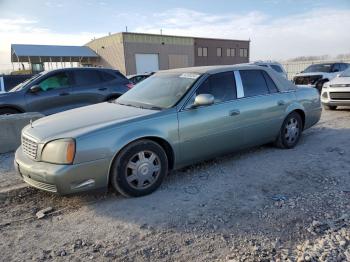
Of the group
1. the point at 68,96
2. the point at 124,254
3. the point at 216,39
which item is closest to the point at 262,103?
the point at 124,254

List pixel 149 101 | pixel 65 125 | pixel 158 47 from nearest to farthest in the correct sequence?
pixel 65 125 < pixel 149 101 < pixel 158 47

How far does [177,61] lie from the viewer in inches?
1799

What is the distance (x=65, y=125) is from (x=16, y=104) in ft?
14.5

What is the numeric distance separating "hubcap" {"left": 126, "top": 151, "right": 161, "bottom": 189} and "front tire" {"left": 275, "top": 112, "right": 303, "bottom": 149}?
2.72 m

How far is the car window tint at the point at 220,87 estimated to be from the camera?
4.70 meters

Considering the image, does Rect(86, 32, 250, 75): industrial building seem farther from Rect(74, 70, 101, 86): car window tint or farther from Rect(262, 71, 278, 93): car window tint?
Rect(262, 71, 278, 93): car window tint

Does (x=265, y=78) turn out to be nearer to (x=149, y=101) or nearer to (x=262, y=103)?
(x=262, y=103)

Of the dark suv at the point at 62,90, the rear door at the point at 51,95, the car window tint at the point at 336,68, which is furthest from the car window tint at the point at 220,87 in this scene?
the car window tint at the point at 336,68

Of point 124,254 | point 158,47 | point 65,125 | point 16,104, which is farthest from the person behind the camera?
point 158,47

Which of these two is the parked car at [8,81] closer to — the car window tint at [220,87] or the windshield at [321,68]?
the car window tint at [220,87]

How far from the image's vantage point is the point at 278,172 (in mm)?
4738

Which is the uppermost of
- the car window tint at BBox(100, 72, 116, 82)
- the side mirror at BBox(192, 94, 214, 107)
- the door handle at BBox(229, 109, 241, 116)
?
the car window tint at BBox(100, 72, 116, 82)

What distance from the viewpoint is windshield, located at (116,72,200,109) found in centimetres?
452

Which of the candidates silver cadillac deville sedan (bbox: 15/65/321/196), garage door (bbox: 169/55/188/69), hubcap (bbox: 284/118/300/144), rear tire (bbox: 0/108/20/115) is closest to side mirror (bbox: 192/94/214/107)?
silver cadillac deville sedan (bbox: 15/65/321/196)
